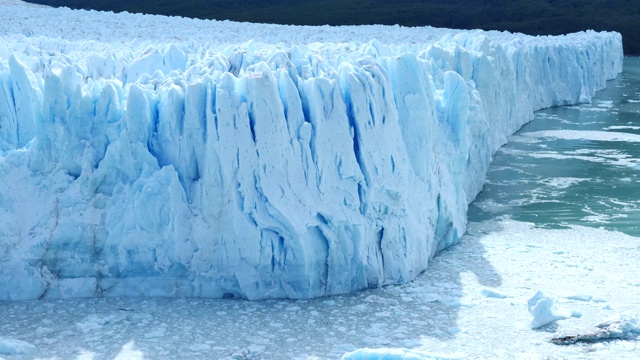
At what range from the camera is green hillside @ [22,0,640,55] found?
38.8 m

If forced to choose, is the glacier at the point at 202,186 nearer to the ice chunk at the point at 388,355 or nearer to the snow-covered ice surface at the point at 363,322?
the snow-covered ice surface at the point at 363,322

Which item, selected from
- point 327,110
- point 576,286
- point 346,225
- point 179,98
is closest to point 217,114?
point 179,98

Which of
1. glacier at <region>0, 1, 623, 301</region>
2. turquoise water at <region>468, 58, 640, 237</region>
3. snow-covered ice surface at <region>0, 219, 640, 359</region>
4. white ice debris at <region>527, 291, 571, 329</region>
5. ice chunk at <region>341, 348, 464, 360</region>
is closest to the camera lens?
ice chunk at <region>341, 348, 464, 360</region>

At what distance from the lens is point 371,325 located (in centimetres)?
534

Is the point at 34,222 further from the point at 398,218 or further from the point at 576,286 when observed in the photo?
the point at 576,286

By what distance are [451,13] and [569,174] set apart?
32.2 m

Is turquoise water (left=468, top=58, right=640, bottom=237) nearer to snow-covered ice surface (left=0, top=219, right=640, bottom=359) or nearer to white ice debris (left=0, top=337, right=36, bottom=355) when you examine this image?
snow-covered ice surface (left=0, top=219, right=640, bottom=359)

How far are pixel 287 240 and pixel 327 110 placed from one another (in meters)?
0.96

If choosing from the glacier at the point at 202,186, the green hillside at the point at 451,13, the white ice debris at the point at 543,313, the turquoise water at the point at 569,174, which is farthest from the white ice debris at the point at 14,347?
the green hillside at the point at 451,13

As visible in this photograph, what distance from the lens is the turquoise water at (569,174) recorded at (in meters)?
8.74

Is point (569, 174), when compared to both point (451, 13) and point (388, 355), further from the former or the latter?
point (451, 13)

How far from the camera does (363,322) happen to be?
5.39 metres

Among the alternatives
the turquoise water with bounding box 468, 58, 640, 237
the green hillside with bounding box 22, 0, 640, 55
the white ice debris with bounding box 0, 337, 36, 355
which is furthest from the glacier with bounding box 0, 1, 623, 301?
the green hillside with bounding box 22, 0, 640, 55

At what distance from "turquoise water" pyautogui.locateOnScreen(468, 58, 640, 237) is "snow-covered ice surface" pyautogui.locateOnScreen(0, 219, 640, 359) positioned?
221cm
